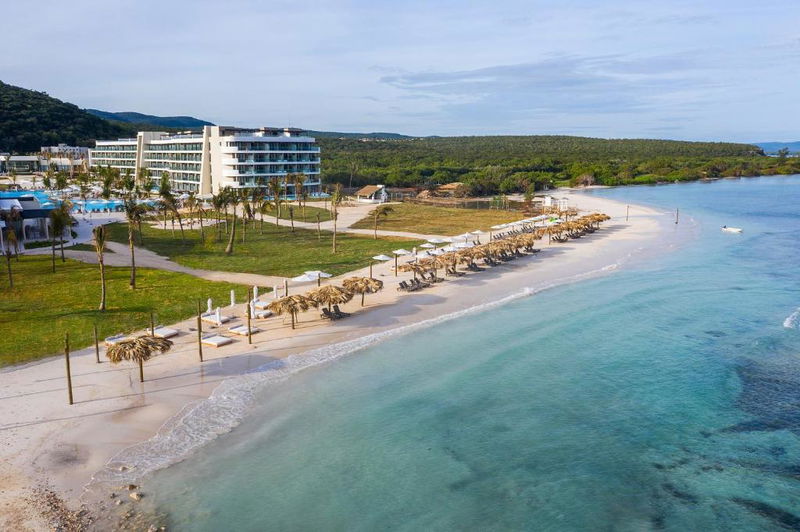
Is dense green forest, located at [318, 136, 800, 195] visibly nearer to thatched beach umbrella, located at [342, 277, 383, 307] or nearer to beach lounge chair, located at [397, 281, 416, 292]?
beach lounge chair, located at [397, 281, 416, 292]

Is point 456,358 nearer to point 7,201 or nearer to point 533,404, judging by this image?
point 533,404

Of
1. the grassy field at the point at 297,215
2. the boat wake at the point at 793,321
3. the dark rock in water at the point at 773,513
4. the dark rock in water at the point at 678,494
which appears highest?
the grassy field at the point at 297,215

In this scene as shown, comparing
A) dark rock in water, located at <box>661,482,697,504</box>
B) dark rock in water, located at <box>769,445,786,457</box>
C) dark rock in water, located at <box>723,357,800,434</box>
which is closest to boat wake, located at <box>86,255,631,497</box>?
dark rock in water, located at <box>661,482,697,504</box>

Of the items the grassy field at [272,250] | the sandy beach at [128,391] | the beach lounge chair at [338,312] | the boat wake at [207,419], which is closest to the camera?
the sandy beach at [128,391]

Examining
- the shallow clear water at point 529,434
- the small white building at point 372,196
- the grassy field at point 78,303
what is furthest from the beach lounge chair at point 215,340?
the small white building at point 372,196

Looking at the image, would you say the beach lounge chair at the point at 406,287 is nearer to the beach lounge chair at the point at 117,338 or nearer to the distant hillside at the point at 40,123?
the beach lounge chair at the point at 117,338

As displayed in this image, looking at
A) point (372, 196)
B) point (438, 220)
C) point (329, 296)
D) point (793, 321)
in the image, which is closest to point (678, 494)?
point (329, 296)

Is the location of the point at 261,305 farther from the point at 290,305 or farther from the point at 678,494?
the point at 678,494
